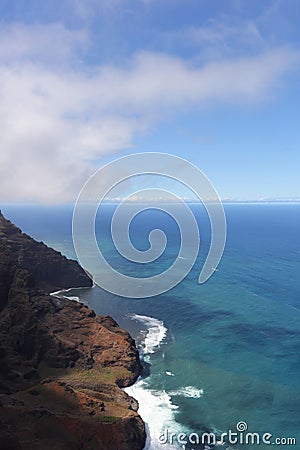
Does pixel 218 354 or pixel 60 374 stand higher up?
pixel 60 374

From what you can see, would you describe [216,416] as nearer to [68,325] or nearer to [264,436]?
[264,436]

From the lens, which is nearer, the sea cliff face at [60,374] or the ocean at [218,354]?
the sea cliff face at [60,374]

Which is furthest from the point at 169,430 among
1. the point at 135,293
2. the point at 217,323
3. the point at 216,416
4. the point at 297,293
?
the point at 297,293

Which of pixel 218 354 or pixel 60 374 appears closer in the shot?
pixel 60 374
